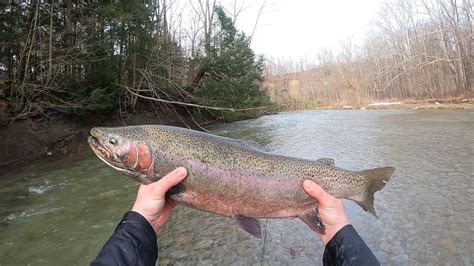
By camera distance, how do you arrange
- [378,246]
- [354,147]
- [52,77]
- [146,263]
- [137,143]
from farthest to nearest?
1. [52,77]
2. [354,147]
3. [378,246]
4. [137,143]
5. [146,263]

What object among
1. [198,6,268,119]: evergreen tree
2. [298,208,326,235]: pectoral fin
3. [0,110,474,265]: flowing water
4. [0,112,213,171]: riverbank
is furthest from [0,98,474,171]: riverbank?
[298,208,326,235]: pectoral fin

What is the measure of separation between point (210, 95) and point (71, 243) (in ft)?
47.9

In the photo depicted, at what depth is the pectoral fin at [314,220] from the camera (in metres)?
2.24

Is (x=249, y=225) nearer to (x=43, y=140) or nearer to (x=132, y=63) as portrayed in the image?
(x=43, y=140)

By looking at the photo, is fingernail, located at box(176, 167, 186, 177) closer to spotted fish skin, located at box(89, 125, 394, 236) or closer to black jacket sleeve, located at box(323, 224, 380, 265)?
spotted fish skin, located at box(89, 125, 394, 236)

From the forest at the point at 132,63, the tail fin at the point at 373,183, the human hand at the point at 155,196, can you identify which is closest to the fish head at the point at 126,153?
the human hand at the point at 155,196

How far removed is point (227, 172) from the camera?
2.36 m

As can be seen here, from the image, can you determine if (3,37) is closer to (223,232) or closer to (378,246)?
(223,232)

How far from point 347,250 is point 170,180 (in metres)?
1.12

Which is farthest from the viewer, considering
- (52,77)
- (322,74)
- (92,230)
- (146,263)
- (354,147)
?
(322,74)

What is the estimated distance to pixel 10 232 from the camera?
525 cm

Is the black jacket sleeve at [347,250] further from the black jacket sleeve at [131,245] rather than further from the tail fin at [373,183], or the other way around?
the black jacket sleeve at [131,245]

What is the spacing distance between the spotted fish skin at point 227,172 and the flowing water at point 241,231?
1406mm

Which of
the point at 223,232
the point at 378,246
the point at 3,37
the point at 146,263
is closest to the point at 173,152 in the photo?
the point at 146,263
